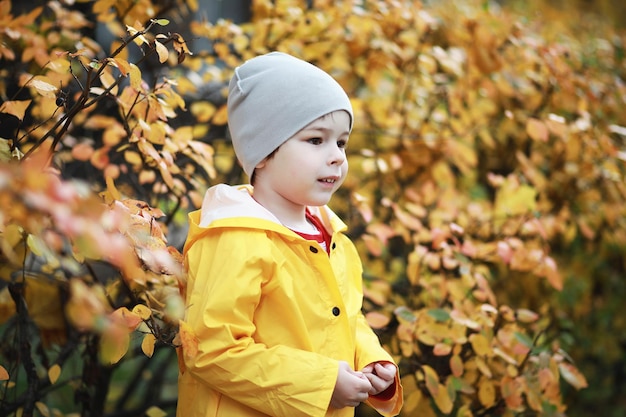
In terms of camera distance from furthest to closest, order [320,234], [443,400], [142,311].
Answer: [443,400] < [320,234] < [142,311]

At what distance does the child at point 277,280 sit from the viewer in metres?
1.75

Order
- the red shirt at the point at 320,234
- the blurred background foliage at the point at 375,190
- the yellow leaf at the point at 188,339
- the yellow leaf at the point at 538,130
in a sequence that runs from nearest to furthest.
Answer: the yellow leaf at the point at 188,339 → the blurred background foliage at the point at 375,190 → the red shirt at the point at 320,234 → the yellow leaf at the point at 538,130

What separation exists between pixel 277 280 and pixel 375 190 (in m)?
2.34

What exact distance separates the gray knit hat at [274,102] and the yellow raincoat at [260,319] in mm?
159

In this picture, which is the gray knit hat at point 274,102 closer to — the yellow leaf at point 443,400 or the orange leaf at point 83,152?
the orange leaf at point 83,152

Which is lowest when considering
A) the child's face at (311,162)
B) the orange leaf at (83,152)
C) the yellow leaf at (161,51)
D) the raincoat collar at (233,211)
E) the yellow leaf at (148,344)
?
the orange leaf at (83,152)

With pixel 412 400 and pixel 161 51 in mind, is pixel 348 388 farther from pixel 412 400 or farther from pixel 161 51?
pixel 161 51

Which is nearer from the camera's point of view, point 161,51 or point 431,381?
point 161,51

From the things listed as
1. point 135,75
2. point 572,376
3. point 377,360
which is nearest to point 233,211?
point 135,75

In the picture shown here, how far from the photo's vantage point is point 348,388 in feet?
5.87

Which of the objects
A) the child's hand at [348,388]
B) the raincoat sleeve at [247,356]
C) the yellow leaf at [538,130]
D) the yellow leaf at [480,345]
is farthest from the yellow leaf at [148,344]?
the yellow leaf at [538,130]

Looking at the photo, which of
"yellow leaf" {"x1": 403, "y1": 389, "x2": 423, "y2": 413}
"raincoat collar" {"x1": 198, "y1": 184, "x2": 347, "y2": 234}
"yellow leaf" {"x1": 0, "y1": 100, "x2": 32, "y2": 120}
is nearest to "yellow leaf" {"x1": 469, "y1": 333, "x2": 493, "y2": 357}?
"yellow leaf" {"x1": 403, "y1": 389, "x2": 423, "y2": 413}

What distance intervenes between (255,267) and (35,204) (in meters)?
0.78

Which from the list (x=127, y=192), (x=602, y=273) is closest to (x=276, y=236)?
(x=127, y=192)
